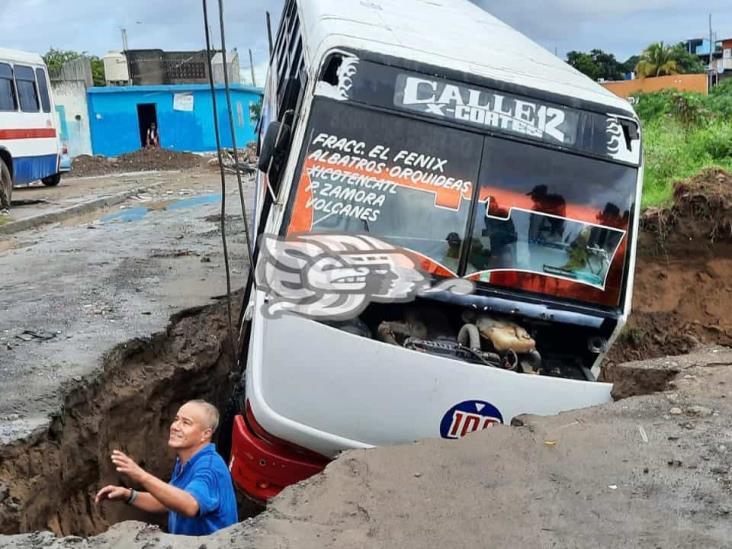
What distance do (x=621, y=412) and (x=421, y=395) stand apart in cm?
111

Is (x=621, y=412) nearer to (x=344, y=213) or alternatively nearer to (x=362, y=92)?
(x=344, y=213)

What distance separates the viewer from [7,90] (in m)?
16.0

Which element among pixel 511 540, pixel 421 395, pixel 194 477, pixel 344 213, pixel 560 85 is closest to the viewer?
pixel 511 540

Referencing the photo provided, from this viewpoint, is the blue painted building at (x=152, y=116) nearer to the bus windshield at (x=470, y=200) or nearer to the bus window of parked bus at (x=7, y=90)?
the bus window of parked bus at (x=7, y=90)

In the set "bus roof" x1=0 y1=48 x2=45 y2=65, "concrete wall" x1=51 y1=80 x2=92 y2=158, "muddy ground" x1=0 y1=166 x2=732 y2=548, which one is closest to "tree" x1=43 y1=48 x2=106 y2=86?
"concrete wall" x1=51 y1=80 x2=92 y2=158

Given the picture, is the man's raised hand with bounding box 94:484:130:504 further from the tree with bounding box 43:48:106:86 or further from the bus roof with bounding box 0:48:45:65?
the tree with bounding box 43:48:106:86

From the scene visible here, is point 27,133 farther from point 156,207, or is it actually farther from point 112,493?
point 112,493

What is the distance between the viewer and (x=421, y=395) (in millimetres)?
4027

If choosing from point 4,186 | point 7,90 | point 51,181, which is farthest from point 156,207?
point 51,181

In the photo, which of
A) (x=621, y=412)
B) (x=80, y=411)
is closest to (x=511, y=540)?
(x=621, y=412)

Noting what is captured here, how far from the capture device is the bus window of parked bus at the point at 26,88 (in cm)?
1658

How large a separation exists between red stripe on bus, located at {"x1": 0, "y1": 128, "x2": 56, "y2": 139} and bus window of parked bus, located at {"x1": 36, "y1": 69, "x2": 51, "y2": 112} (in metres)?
0.49

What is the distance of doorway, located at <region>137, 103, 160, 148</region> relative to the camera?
3416 cm

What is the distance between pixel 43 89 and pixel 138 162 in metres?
11.5
